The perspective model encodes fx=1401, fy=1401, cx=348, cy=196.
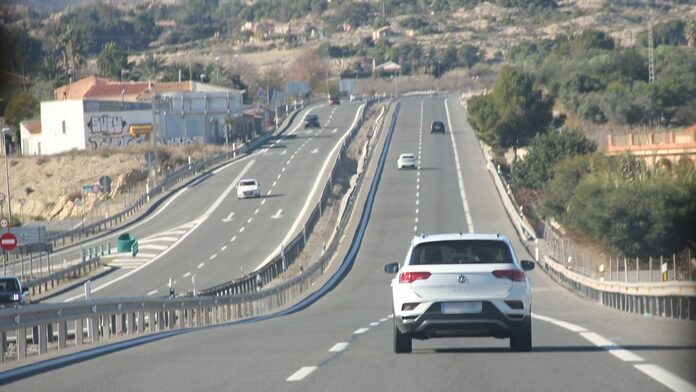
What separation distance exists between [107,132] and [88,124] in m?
3.69

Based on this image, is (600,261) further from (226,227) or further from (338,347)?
(338,347)

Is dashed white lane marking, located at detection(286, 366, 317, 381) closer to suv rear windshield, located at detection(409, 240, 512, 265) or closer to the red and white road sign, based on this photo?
suv rear windshield, located at detection(409, 240, 512, 265)

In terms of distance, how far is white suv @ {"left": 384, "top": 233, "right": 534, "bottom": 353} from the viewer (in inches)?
715

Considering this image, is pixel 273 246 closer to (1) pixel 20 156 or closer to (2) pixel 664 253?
(2) pixel 664 253

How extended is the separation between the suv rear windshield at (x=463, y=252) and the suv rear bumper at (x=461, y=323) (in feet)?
3.03

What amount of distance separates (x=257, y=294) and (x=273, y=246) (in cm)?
2887

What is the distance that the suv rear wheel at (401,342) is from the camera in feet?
60.3

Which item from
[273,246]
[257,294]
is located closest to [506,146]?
[273,246]

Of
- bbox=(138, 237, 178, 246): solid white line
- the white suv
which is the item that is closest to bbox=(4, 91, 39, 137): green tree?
bbox=(138, 237, 178, 246): solid white line

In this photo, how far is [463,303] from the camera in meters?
18.2

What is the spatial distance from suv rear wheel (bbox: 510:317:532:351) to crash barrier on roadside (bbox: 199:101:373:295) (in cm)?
2733

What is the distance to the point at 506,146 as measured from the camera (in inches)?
4525

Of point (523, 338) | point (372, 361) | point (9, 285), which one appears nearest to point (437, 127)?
point (9, 285)

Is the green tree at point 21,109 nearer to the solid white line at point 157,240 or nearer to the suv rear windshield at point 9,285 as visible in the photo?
the solid white line at point 157,240
